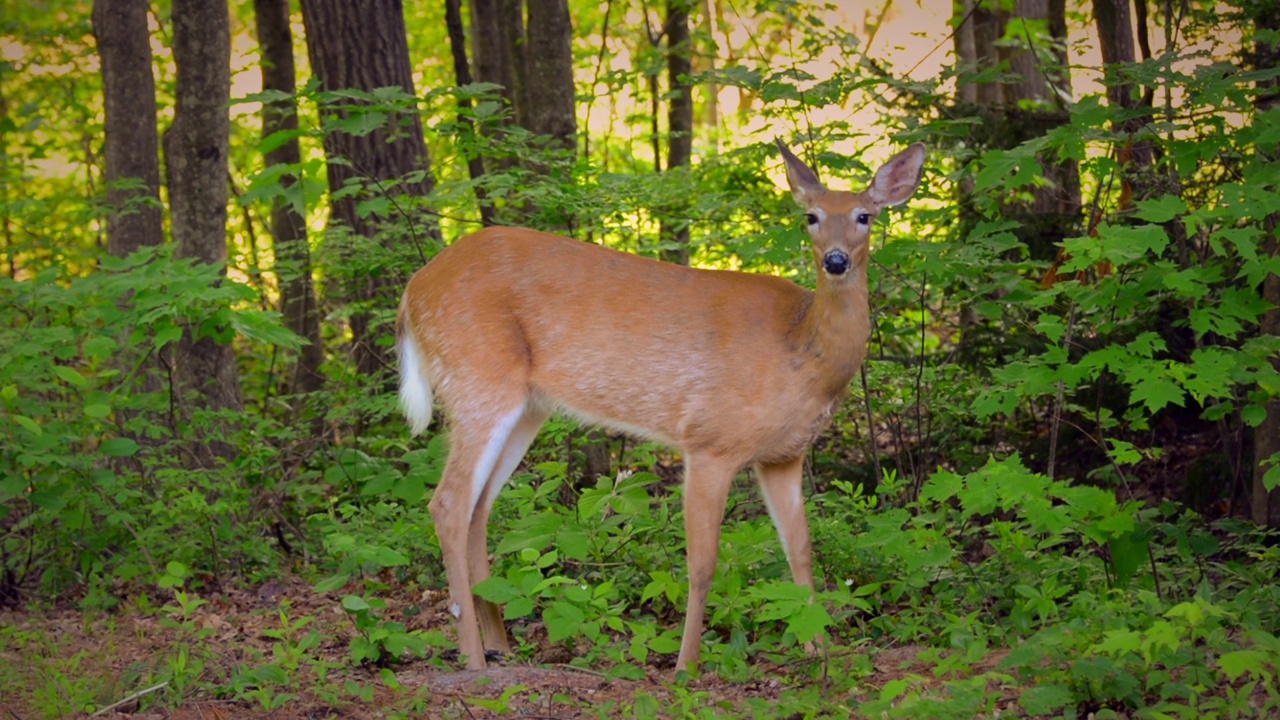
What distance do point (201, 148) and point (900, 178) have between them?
15.2ft

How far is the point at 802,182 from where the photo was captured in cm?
555

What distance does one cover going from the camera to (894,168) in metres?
5.54

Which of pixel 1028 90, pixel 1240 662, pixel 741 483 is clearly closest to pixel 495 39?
pixel 1028 90

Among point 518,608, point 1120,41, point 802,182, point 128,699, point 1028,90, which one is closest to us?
point 128,699

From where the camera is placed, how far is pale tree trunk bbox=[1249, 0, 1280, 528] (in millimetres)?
5695

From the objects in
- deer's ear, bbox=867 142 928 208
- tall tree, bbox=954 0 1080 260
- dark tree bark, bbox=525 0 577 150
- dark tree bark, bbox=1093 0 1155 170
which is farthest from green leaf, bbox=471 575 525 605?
dark tree bark, bbox=525 0 577 150

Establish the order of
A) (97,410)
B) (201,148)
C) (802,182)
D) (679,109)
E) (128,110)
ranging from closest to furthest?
(802,182) < (97,410) < (201,148) < (128,110) < (679,109)

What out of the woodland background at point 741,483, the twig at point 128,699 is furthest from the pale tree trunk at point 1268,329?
the twig at point 128,699

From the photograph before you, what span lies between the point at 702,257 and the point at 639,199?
139 cm

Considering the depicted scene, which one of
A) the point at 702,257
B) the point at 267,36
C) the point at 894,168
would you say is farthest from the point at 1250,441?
the point at 267,36

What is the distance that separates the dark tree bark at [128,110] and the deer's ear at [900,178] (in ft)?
19.0

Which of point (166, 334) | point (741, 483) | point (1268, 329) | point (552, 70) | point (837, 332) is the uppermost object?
point (552, 70)

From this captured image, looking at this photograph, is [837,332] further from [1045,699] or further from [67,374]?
[67,374]

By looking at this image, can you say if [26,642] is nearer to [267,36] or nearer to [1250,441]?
[1250,441]
